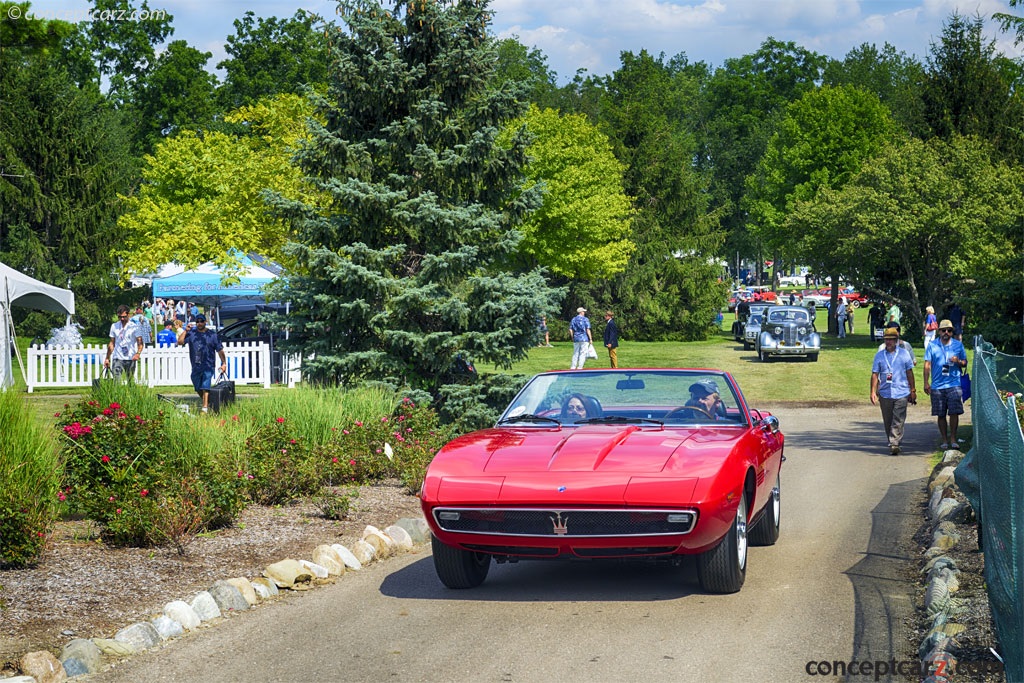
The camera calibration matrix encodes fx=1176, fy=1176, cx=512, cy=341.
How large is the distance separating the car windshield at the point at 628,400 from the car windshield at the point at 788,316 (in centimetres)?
3062

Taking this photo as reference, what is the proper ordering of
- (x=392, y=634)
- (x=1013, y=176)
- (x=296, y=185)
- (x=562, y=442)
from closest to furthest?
(x=392, y=634) < (x=562, y=442) < (x=296, y=185) < (x=1013, y=176)

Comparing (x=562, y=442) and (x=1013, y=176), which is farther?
(x=1013, y=176)

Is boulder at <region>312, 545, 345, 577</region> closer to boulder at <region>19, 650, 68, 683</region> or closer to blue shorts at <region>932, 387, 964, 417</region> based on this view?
boulder at <region>19, 650, 68, 683</region>

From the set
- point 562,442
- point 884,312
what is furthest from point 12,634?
point 884,312

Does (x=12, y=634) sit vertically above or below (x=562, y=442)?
below

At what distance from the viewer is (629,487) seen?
A: 24.3 ft

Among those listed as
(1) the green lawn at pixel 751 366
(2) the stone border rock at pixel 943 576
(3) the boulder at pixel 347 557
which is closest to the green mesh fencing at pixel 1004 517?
(2) the stone border rock at pixel 943 576

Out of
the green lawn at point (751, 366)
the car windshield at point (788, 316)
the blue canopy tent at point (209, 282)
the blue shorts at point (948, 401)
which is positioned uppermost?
the blue canopy tent at point (209, 282)

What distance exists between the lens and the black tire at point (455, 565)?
317 inches

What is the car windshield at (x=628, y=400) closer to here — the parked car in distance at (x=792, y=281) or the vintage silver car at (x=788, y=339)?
the vintage silver car at (x=788, y=339)

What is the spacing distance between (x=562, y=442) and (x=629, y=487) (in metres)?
0.98

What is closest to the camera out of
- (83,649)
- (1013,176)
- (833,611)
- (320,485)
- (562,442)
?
(83,649)

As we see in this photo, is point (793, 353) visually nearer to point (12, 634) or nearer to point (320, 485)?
point (320, 485)

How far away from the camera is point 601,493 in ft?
24.3
